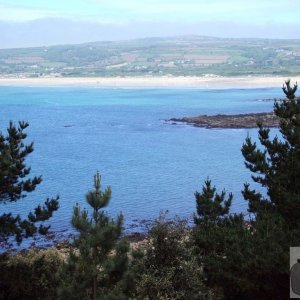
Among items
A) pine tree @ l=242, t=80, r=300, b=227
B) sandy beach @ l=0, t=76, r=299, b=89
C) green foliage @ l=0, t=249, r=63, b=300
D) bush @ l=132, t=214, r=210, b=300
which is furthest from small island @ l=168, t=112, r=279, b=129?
sandy beach @ l=0, t=76, r=299, b=89

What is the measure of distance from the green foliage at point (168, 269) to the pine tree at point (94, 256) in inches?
46.6

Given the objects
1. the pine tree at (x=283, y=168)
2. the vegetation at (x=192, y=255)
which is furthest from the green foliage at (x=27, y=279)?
the pine tree at (x=283, y=168)

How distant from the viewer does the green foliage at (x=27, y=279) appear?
576 inches

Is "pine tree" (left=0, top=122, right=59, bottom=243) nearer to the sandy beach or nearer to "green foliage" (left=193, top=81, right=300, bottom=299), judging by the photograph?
"green foliage" (left=193, top=81, right=300, bottom=299)

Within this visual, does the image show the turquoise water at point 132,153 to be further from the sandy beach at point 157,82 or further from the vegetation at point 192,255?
the sandy beach at point 157,82

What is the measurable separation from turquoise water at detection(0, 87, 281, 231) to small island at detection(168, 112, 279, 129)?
1.96 meters

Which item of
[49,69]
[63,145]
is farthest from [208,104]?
[49,69]

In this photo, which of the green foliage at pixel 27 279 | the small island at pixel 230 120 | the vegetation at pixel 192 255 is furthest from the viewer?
the small island at pixel 230 120

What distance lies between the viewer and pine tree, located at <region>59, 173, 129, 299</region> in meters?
10.6

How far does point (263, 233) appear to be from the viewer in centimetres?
1354

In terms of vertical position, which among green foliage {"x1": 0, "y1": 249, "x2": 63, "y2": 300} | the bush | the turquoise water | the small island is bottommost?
the turquoise water

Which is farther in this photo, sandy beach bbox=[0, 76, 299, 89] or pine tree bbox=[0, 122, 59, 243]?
sandy beach bbox=[0, 76, 299, 89]

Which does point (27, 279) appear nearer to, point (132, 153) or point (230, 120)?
point (132, 153)

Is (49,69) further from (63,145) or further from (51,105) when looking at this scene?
(63,145)
